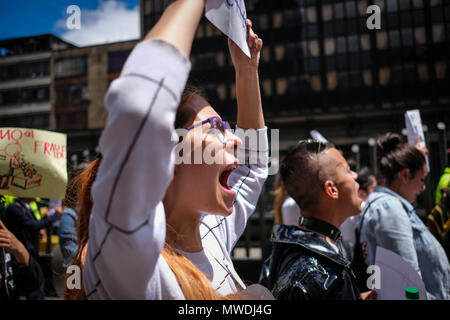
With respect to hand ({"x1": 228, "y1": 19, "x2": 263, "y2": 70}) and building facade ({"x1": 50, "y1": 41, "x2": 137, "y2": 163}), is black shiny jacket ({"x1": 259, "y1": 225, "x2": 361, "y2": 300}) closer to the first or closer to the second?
hand ({"x1": 228, "y1": 19, "x2": 263, "y2": 70})

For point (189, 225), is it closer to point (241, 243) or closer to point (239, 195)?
point (239, 195)

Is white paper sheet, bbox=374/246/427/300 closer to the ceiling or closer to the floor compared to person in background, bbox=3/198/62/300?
closer to the floor

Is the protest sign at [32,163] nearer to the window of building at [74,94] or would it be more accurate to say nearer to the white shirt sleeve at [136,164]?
the white shirt sleeve at [136,164]

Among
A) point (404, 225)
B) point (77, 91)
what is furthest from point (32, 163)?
point (77, 91)

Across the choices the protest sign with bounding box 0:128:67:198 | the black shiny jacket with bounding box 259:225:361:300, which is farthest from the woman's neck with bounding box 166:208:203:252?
the protest sign with bounding box 0:128:67:198

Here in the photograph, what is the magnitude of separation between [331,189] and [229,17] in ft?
4.65

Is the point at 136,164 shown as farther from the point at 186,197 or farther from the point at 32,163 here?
the point at 32,163

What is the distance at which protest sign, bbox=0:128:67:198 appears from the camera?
1.98 meters

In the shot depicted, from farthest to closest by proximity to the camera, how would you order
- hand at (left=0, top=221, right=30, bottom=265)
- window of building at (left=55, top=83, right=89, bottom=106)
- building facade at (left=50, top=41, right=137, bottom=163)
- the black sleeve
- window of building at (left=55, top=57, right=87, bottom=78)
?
window of building at (left=55, top=83, right=89, bottom=106) < window of building at (left=55, top=57, right=87, bottom=78) < building facade at (left=50, top=41, right=137, bottom=163) < the black sleeve < hand at (left=0, top=221, right=30, bottom=265)

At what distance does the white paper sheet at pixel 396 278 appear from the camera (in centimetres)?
208

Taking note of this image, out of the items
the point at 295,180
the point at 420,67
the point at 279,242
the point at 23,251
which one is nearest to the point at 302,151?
the point at 295,180

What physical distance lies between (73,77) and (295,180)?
35920 mm

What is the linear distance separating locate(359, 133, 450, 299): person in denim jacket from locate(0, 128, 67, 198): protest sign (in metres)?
2.10
